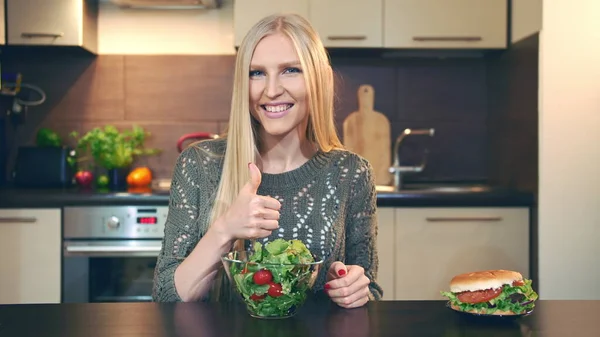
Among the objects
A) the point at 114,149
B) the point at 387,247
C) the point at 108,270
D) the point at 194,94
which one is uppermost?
the point at 194,94

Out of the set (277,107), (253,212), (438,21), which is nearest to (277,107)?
(277,107)

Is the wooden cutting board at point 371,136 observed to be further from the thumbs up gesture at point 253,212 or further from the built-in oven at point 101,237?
the thumbs up gesture at point 253,212

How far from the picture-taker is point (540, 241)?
278 cm

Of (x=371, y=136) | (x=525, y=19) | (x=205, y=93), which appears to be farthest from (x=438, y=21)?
(x=205, y=93)

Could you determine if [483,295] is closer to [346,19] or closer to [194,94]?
[346,19]

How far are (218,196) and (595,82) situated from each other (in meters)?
1.75

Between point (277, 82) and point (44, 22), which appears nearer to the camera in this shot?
point (277, 82)

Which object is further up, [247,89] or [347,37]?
[347,37]

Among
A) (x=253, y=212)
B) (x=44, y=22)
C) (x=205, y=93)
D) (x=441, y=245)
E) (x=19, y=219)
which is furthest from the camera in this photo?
(x=205, y=93)

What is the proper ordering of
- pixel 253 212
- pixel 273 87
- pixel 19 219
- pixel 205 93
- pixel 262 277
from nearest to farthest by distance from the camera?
pixel 262 277 → pixel 253 212 → pixel 273 87 → pixel 19 219 → pixel 205 93

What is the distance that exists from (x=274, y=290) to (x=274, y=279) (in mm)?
17

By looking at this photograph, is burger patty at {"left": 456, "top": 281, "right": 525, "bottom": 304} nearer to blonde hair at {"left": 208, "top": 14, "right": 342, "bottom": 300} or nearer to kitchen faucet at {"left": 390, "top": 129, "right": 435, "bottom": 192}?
blonde hair at {"left": 208, "top": 14, "right": 342, "bottom": 300}

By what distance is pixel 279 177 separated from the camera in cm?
172

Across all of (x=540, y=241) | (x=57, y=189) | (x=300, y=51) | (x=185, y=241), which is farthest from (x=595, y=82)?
(x=57, y=189)
